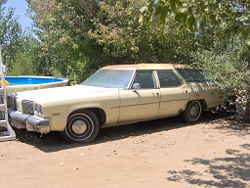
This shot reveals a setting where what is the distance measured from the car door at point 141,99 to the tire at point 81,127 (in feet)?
2.10

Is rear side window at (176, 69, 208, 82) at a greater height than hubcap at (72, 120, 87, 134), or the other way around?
rear side window at (176, 69, 208, 82)

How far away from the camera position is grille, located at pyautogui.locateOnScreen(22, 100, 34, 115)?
20.8 ft

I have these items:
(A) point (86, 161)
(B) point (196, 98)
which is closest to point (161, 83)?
(B) point (196, 98)

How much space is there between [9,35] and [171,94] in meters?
12.0

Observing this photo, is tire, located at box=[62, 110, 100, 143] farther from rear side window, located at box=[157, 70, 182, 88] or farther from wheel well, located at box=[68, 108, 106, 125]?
rear side window, located at box=[157, 70, 182, 88]

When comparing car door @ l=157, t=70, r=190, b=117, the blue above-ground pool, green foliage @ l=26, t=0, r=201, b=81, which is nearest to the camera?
car door @ l=157, t=70, r=190, b=117

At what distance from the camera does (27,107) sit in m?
6.46

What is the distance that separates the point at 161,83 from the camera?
7.77 meters

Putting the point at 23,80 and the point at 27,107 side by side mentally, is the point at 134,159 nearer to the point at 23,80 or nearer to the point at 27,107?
the point at 27,107

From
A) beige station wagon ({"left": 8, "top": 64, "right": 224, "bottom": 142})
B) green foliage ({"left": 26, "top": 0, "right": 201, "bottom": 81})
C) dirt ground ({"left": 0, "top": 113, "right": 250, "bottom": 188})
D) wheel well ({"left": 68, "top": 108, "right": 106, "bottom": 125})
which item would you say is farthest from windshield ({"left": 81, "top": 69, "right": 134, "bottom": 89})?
green foliage ({"left": 26, "top": 0, "right": 201, "bottom": 81})

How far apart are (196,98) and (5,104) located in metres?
4.45

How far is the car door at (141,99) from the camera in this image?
697 cm

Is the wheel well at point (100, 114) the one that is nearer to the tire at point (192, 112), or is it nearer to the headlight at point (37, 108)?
the headlight at point (37, 108)

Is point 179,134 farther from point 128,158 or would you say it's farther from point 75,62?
point 75,62
